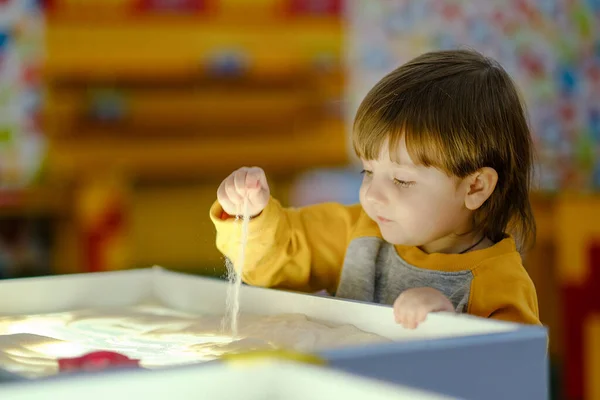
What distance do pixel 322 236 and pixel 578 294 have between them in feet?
5.60

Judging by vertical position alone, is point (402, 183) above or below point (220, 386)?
above

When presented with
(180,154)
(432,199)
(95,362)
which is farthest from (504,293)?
(180,154)

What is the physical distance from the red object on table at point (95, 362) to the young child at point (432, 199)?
0.39 metres

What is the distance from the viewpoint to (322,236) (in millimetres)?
1253

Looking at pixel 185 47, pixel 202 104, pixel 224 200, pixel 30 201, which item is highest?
pixel 185 47

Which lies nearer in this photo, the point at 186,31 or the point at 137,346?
the point at 137,346

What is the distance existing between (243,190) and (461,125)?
0.25 meters

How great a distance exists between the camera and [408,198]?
1.09 metres

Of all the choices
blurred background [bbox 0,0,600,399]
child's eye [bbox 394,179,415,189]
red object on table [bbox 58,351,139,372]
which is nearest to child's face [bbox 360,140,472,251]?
child's eye [bbox 394,179,415,189]

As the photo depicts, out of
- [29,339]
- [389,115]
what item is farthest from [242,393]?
[389,115]

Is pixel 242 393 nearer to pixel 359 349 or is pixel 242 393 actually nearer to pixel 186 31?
pixel 359 349

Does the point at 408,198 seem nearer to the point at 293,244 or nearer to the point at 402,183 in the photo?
the point at 402,183

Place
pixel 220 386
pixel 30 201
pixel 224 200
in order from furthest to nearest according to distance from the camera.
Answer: pixel 30 201
pixel 224 200
pixel 220 386

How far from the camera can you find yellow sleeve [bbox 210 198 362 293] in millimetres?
1170
